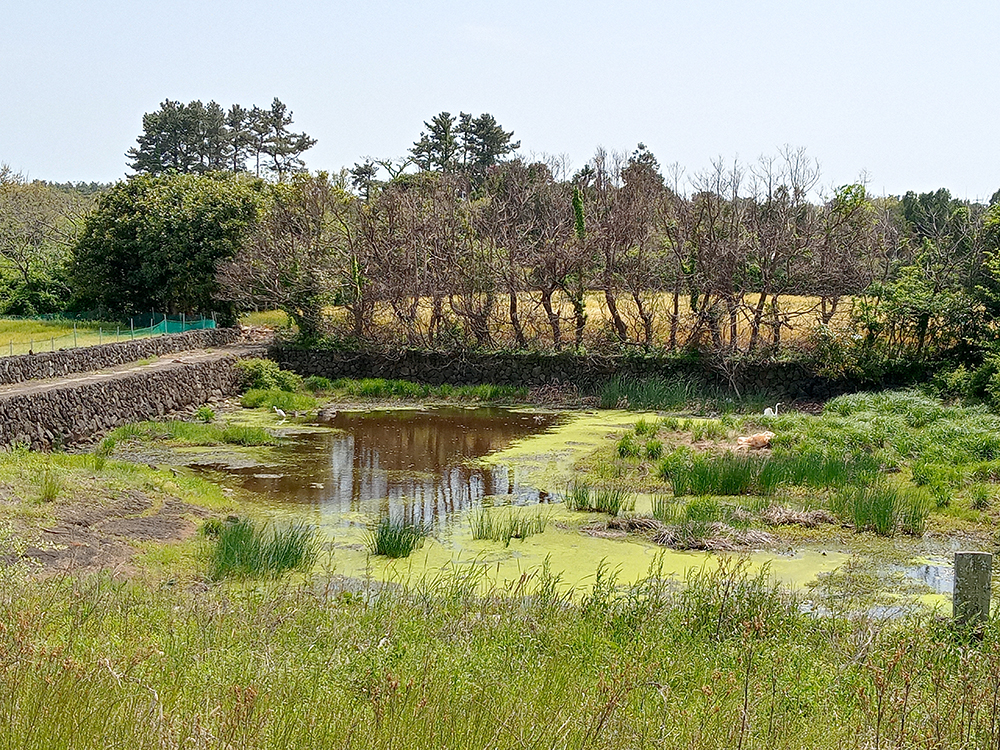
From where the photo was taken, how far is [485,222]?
2852 cm

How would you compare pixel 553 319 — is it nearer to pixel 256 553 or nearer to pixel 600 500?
pixel 600 500

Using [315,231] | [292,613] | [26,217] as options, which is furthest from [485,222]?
[26,217]

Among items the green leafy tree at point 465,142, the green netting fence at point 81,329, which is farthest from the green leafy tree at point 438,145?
the green netting fence at point 81,329

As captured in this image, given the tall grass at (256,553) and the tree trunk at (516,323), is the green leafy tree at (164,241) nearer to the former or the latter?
the tree trunk at (516,323)

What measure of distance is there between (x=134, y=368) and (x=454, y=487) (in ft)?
36.0

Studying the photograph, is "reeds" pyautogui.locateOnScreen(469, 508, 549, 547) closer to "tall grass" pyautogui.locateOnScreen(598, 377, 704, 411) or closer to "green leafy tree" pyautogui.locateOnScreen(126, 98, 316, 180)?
"tall grass" pyautogui.locateOnScreen(598, 377, 704, 411)

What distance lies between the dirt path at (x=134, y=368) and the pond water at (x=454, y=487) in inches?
162

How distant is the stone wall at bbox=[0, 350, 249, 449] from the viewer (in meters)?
16.8

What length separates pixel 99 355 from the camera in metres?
22.5

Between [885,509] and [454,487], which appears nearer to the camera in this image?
[885,509]

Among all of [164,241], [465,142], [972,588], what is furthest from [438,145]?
[972,588]

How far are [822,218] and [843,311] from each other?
275 centimetres

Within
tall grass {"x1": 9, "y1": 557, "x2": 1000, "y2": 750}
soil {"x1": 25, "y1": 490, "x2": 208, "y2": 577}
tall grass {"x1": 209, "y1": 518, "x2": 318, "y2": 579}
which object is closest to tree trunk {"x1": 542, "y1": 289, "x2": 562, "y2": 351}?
soil {"x1": 25, "y1": 490, "x2": 208, "y2": 577}

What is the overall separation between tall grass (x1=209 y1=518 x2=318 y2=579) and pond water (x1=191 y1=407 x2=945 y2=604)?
431mm
